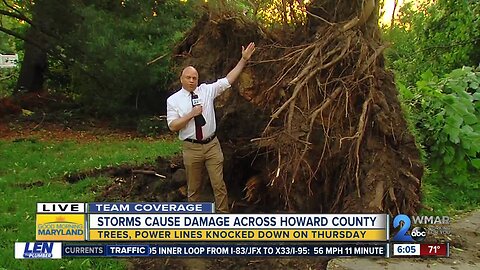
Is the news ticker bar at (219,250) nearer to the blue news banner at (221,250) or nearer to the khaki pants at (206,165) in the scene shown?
the blue news banner at (221,250)

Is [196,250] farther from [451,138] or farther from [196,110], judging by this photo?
[451,138]

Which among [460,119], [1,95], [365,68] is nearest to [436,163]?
[460,119]

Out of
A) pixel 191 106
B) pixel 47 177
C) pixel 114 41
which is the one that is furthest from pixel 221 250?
pixel 114 41

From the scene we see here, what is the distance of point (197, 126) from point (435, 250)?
101 inches

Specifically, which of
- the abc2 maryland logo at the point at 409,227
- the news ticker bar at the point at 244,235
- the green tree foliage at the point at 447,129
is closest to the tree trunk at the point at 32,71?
the green tree foliage at the point at 447,129

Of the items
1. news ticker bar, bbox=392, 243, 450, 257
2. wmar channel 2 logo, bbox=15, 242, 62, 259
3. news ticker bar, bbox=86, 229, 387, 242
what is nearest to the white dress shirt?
Answer: news ticker bar, bbox=86, 229, 387, 242

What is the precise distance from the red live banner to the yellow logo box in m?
3.15

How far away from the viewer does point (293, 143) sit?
5.46 metres

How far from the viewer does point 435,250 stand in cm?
518

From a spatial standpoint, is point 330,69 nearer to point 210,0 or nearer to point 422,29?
point 210,0

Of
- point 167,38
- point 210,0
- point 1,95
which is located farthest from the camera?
point 1,95

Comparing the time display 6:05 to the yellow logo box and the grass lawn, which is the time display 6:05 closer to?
the grass lawn

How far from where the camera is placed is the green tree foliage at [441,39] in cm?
1211

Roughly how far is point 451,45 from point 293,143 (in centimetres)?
864
